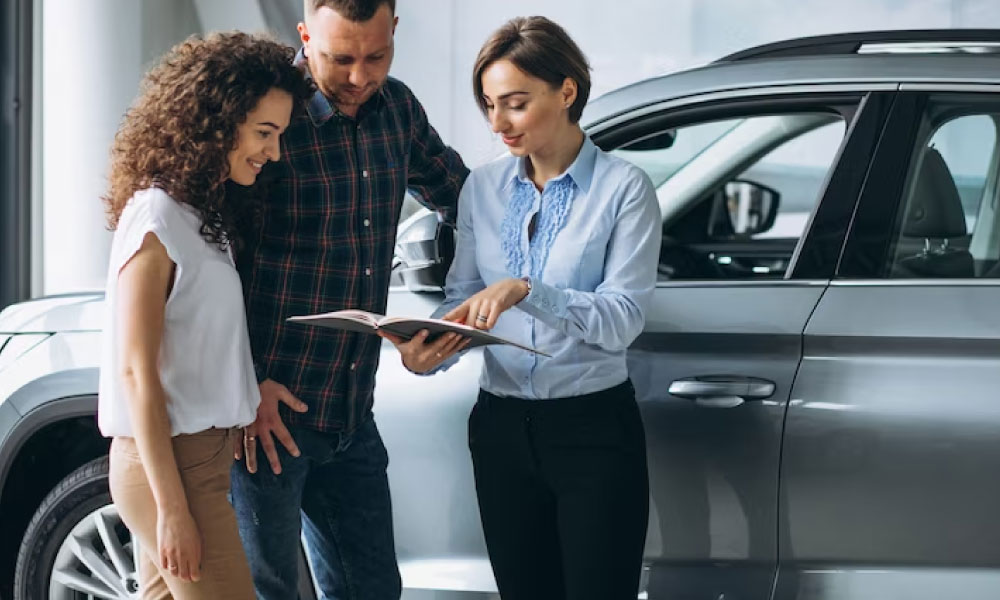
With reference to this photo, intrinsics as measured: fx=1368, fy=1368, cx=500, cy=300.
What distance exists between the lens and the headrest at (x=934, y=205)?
2.91 meters

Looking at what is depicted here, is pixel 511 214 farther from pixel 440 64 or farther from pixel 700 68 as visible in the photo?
pixel 440 64

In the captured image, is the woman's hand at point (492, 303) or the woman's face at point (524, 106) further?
the woman's face at point (524, 106)

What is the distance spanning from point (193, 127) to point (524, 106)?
575mm

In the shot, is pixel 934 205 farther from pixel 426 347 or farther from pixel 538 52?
pixel 426 347

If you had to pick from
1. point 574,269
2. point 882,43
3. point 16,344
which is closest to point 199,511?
point 574,269

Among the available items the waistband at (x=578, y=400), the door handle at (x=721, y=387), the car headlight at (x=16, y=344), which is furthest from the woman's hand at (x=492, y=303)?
the car headlight at (x=16, y=344)

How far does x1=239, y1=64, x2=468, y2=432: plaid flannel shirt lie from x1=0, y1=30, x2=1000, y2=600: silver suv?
41cm

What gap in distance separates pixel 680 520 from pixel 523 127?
941 millimetres

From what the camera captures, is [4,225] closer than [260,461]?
No

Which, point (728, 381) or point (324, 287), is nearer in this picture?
point (324, 287)

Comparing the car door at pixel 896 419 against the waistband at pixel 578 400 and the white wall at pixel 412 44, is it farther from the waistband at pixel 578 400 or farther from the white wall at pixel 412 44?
the white wall at pixel 412 44

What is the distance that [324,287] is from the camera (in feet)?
7.79

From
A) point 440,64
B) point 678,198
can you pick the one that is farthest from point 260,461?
point 440,64

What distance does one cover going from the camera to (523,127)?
2359 mm
